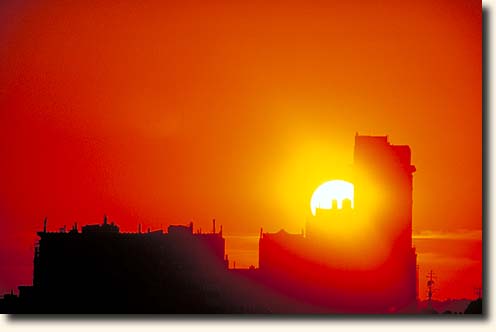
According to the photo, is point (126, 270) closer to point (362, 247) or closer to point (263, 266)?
point (263, 266)

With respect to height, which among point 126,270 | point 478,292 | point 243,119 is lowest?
point 478,292

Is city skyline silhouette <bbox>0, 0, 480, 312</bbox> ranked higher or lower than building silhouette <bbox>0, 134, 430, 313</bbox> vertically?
higher

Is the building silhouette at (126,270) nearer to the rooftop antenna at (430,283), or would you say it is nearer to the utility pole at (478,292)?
the rooftop antenna at (430,283)

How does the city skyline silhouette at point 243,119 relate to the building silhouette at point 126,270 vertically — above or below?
above

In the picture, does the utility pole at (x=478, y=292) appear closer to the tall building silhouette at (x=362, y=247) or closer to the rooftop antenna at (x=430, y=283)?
the rooftop antenna at (x=430, y=283)

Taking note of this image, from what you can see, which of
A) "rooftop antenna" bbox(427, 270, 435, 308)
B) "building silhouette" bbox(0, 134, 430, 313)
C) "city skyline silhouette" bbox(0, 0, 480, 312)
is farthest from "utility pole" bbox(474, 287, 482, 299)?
"building silhouette" bbox(0, 134, 430, 313)

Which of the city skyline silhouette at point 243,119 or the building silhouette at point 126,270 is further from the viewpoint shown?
the city skyline silhouette at point 243,119

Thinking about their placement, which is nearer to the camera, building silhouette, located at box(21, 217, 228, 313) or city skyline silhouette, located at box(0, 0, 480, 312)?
building silhouette, located at box(21, 217, 228, 313)

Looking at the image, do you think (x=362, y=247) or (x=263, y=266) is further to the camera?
(x=362, y=247)

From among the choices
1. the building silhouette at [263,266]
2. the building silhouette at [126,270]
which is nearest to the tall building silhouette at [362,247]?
the building silhouette at [263,266]

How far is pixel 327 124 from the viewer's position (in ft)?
15.3

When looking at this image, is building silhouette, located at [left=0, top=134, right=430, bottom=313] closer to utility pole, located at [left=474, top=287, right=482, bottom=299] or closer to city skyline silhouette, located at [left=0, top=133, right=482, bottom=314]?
city skyline silhouette, located at [left=0, top=133, right=482, bottom=314]

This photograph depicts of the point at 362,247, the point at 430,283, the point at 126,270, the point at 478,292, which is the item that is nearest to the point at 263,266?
the point at 362,247

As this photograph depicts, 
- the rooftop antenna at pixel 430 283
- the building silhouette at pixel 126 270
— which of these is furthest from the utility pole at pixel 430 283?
the building silhouette at pixel 126 270
